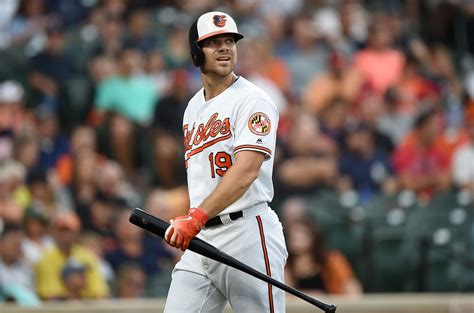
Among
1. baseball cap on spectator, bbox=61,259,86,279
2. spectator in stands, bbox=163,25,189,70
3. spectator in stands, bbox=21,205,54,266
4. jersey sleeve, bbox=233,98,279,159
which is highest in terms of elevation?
spectator in stands, bbox=163,25,189,70

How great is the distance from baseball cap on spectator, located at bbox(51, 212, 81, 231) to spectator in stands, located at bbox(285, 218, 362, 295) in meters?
1.91

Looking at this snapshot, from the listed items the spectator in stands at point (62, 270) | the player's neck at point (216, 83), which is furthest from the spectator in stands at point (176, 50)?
the player's neck at point (216, 83)

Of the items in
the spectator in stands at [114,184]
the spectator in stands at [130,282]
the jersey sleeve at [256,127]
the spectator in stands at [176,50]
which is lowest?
the spectator in stands at [130,282]

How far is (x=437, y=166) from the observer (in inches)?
341

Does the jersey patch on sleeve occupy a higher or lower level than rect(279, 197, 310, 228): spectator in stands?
higher

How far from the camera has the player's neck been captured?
4414 millimetres

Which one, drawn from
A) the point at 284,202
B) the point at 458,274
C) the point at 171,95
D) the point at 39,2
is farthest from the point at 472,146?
the point at 39,2

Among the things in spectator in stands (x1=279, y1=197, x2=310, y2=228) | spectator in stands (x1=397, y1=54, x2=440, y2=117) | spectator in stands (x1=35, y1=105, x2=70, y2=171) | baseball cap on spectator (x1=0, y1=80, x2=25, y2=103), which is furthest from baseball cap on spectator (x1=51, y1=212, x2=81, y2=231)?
spectator in stands (x1=397, y1=54, x2=440, y2=117)

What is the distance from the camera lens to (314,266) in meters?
8.20

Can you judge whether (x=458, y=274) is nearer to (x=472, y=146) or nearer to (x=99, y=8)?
(x=472, y=146)

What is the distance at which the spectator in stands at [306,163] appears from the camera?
28.1ft

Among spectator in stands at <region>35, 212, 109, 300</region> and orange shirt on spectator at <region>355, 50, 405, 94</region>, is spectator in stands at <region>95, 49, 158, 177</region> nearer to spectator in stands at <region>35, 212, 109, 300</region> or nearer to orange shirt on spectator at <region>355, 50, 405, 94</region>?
spectator in stands at <region>35, 212, 109, 300</region>

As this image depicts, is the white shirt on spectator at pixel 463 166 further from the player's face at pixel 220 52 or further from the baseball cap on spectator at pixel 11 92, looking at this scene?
the player's face at pixel 220 52

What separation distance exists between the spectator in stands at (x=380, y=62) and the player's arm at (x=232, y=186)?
518cm
